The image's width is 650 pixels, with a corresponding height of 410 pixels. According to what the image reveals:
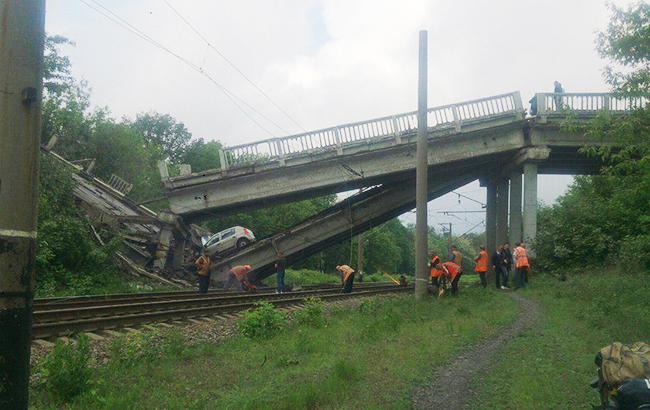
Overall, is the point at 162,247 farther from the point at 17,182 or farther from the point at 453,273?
the point at 17,182

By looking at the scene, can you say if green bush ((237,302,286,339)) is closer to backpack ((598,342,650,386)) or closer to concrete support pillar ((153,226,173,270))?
backpack ((598,342,650,386))

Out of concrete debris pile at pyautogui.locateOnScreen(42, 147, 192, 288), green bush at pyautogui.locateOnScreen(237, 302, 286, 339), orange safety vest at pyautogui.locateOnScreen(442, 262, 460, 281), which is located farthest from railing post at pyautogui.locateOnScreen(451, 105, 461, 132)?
green bush at pyautogui.locateOnScreen(237, 302, 286, 339)

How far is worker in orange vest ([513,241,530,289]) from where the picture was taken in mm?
19500

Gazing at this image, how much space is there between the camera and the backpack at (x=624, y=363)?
15.0 ft

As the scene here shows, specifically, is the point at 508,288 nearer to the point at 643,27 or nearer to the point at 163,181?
the point at 643,27

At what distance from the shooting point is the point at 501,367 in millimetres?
7656

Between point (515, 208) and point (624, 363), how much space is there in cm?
2356

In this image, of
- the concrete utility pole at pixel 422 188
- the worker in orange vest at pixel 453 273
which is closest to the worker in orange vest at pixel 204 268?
the concrete utility pole at pixel 422 188

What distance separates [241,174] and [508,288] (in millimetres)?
12189

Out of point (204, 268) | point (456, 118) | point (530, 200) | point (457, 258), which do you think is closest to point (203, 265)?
point (204, 268)

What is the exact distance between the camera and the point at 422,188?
17.3m

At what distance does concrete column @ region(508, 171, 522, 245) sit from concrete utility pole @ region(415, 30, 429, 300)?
11.5m

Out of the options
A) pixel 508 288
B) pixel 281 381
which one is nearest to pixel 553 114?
pixel 508 288

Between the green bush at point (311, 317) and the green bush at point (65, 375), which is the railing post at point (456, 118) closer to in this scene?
the green bush at point (311, 317)
